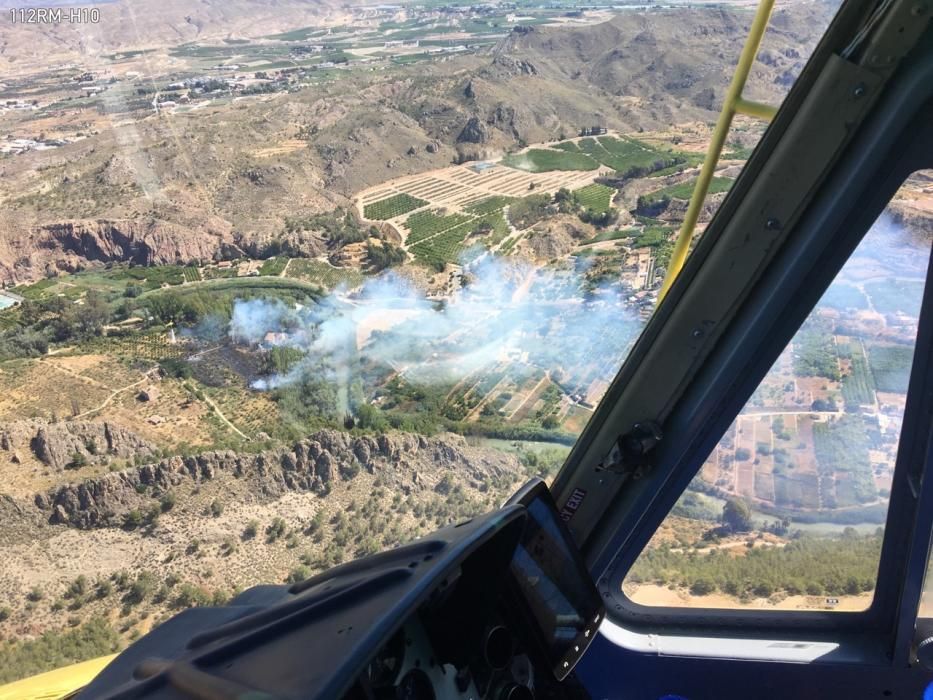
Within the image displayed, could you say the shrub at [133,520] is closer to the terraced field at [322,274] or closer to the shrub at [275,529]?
the shrub at [275,529]

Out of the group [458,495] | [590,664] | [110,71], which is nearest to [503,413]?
[458,495]

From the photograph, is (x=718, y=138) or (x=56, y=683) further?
(x=56, y=683)

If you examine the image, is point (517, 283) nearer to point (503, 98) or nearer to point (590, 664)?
point (590, 664)

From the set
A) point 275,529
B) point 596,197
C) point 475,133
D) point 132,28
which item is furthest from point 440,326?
point 132,28

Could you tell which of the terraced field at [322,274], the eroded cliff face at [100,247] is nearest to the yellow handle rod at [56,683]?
the terraced field at [322,274]

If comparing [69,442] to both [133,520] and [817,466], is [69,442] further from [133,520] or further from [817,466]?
[817,466]

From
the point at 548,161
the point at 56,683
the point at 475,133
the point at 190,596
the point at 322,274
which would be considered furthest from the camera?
the point at 475,133

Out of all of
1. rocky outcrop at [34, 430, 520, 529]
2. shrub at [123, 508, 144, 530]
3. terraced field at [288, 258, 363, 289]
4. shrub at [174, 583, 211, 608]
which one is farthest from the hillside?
shrub at [174, 583, 211, 608]

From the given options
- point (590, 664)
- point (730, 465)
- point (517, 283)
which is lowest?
point (517, 283)
